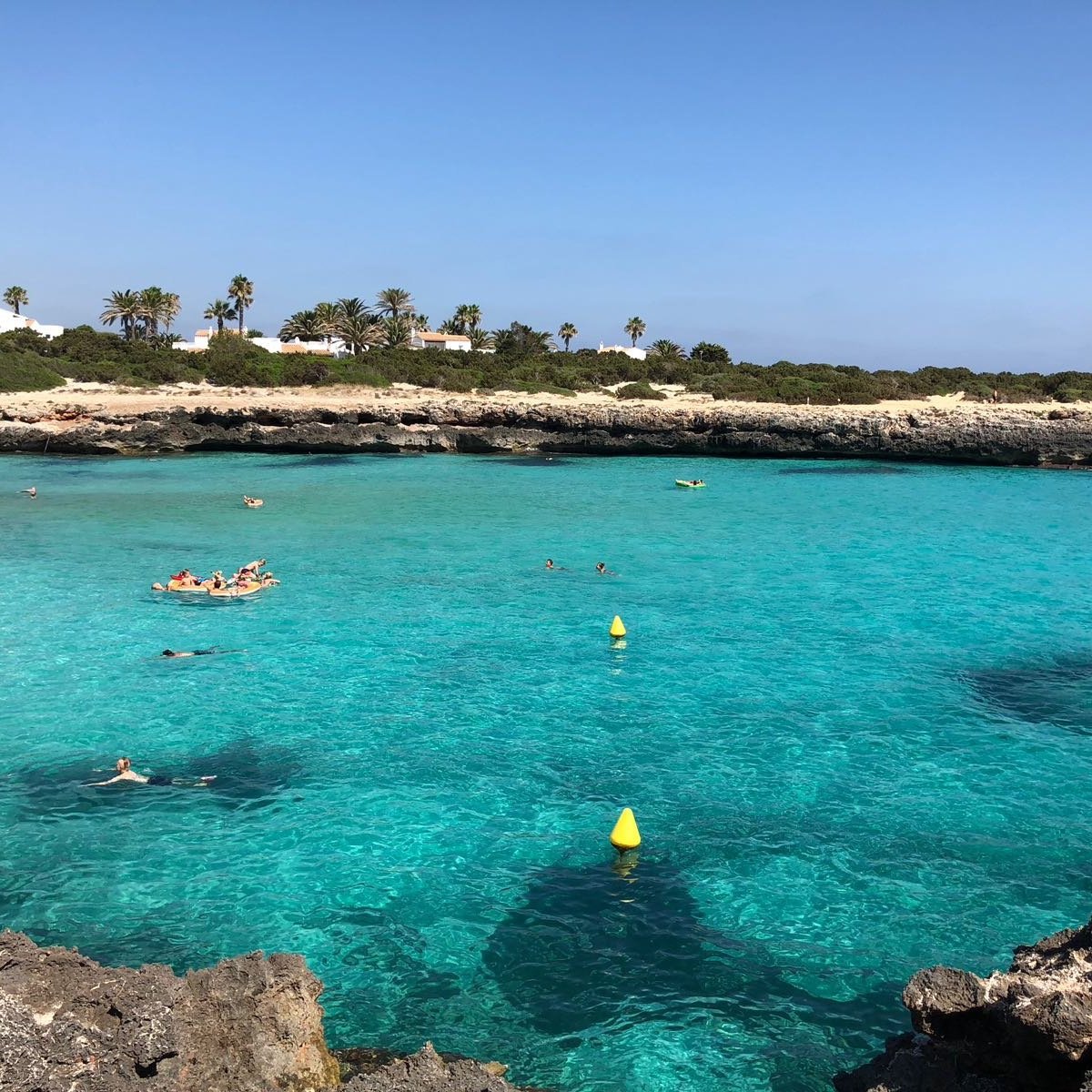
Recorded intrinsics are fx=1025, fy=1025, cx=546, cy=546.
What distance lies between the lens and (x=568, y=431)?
48.3 meters

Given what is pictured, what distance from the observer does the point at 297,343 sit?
84500 millimetres

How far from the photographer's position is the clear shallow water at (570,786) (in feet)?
26.2

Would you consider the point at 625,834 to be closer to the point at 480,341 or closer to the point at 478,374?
the point at 478,374

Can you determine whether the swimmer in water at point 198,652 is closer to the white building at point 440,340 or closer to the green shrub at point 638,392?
the green shrub at point 638,392

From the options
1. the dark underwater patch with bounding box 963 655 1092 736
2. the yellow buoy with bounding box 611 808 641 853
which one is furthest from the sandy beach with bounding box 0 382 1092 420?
the yellow buoy with bounding box 611 808 641 853

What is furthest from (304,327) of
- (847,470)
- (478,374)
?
(847,470)

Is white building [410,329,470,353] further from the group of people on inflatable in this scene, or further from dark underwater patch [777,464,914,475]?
the group of people on inflatable

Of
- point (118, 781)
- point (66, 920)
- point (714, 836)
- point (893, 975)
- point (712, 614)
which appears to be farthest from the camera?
point (712, 614)

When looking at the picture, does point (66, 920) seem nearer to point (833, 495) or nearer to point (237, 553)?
point (237, 553)

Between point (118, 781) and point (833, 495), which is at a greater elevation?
point (833, 495)

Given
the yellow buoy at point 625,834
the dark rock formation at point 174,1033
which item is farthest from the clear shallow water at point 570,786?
the dark rock formation at point 174,1033

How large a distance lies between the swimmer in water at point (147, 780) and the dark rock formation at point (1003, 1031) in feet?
26.2

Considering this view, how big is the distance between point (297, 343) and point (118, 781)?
77.1m

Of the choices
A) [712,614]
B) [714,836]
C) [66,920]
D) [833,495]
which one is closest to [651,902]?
[714,836]
